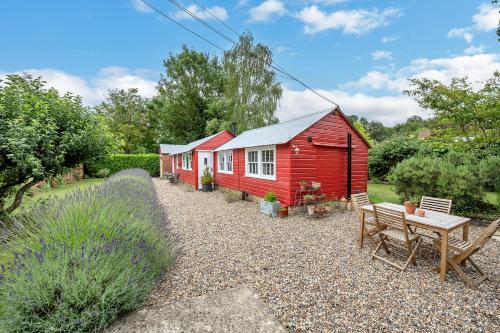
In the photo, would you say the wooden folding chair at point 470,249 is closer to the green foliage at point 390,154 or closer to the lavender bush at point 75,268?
the lavender bush at point 75,268

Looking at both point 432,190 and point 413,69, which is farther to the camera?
point 413,69

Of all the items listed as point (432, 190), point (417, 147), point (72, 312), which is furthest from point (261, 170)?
point (417, 147)

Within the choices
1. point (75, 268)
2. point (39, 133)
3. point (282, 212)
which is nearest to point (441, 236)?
point (282, 212)

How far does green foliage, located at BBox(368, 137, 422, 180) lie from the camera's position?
14.5 m

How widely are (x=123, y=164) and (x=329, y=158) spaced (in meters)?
21.3

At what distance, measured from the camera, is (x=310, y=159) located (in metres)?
8.34

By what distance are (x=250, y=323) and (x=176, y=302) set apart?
3.46ft

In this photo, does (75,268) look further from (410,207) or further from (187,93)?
(187,93)

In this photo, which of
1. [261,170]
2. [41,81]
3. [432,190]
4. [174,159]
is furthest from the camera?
[174,159]

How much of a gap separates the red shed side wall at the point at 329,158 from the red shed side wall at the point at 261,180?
0.81 feet

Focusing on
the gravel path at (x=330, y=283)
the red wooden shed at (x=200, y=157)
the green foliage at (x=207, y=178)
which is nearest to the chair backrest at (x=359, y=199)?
the gravel path at (x=330, y=283)

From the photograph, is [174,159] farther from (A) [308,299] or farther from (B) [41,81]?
(A) [308,299]

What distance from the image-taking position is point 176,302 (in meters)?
2.93

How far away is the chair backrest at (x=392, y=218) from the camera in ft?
12.4
